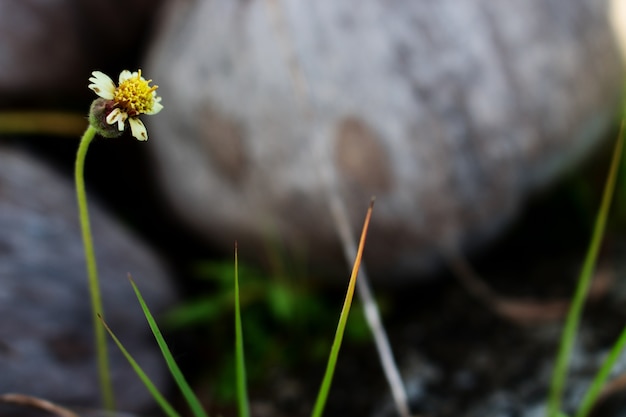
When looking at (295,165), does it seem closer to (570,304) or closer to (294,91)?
(294,91)

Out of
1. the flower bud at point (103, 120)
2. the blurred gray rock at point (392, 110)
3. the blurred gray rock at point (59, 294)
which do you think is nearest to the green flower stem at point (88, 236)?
the flower bud at point (103, 120)

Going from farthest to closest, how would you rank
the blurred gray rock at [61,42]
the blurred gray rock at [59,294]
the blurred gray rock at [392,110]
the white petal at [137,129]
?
1. the blurred gray rock at [61,42]
2. the blurred gray rock at [392,110]
3. the blurred gray rock at [59,294]
4. the white petal at [137,129]

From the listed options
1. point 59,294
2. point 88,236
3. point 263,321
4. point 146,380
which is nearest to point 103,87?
point 88,236

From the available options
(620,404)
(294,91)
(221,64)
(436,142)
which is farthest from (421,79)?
(620,404)

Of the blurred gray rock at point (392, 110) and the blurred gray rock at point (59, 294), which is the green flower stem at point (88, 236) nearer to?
the blurred gray rock at point (59, 294)

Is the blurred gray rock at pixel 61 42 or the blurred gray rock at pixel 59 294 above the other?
the blurred gray rock at pixel 61 42

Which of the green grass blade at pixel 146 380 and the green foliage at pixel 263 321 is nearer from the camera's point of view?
the green grass blade at pixel 146 380

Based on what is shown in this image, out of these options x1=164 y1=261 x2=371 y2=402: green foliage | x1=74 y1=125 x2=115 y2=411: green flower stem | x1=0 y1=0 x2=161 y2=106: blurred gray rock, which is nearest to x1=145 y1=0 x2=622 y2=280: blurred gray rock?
x1=164 y1=261 x2=371 y2=402: green foliage
